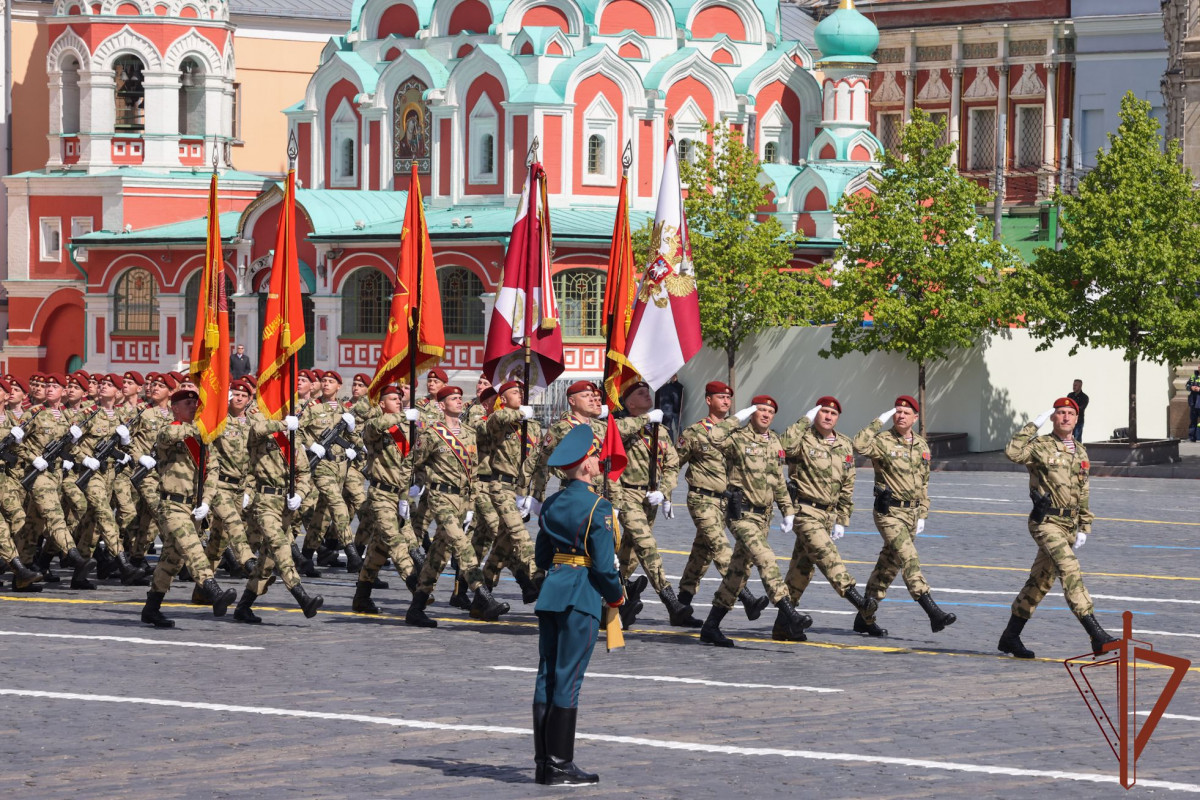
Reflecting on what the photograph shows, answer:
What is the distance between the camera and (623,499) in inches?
653

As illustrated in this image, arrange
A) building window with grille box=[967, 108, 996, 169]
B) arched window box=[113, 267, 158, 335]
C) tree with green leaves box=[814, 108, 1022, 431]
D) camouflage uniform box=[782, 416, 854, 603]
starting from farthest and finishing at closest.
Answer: building window with grille box=[967, 108, 996, 169] → arched window box=[113, 267, 158, 335] → tree with green leaves box=[814, 108, 1022, 431] → camouflage uniform box=[782, 416, 854, 603]

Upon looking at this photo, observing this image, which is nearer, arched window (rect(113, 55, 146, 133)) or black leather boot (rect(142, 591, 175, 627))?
black leather boot (rect(142, 591, 175, 627))

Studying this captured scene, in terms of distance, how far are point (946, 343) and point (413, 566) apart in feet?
81.5

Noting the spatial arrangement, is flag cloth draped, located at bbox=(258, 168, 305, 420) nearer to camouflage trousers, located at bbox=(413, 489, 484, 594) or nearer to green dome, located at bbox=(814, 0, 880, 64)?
camouflage trousers, located at bbox=(413, 489, 484, 594)

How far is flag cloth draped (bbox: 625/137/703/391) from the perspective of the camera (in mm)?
18078

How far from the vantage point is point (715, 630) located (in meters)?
15.2

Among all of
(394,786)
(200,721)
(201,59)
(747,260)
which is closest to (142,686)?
(200,721)

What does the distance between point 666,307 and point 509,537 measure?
2.78 m

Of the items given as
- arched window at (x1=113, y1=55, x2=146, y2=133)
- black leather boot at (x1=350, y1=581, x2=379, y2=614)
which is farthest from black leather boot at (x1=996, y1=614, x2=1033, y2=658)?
arched window at (x1=113, y1=55, x2=146, y2=133)

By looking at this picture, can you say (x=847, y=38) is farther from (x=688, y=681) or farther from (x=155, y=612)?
(x=688, y=681)

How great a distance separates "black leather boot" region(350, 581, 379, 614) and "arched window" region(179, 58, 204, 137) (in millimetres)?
43212

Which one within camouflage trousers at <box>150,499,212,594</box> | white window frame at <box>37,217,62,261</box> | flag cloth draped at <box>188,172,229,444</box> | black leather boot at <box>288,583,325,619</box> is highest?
white window frame at <box>37,217,62,261</box>

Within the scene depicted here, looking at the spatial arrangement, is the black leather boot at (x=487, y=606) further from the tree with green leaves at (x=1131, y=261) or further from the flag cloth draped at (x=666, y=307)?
the tree with green leaves at (x=1131, y=261)

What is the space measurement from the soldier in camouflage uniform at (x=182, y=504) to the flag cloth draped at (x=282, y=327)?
1994 mm
